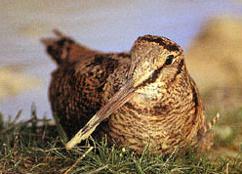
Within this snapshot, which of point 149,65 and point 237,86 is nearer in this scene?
point 149,65

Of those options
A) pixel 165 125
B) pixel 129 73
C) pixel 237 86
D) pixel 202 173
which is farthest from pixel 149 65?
pixel 237 86

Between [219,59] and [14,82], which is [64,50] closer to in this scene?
[14,82]

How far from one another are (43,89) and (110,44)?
107cm

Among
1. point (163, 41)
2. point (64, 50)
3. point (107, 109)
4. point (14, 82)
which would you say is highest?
point (163, 41)

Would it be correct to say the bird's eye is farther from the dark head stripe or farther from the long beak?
the long beak

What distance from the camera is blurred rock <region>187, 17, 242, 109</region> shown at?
860cm

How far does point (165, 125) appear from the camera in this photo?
4906 millimetres

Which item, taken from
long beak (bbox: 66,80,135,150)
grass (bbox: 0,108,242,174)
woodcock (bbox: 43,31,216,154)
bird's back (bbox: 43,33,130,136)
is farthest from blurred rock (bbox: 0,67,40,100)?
long beak (bbox: 66,80,135,150)

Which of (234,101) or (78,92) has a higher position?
(78,92)

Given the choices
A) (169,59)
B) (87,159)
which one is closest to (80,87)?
(87,159)

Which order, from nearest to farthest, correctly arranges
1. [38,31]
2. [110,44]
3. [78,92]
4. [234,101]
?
[78,92] < [234,101] < [110,44] < [38,31]

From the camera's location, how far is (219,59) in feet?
32.0

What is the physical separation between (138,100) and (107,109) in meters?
0.19

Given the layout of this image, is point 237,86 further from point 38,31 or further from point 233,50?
point 38,31
